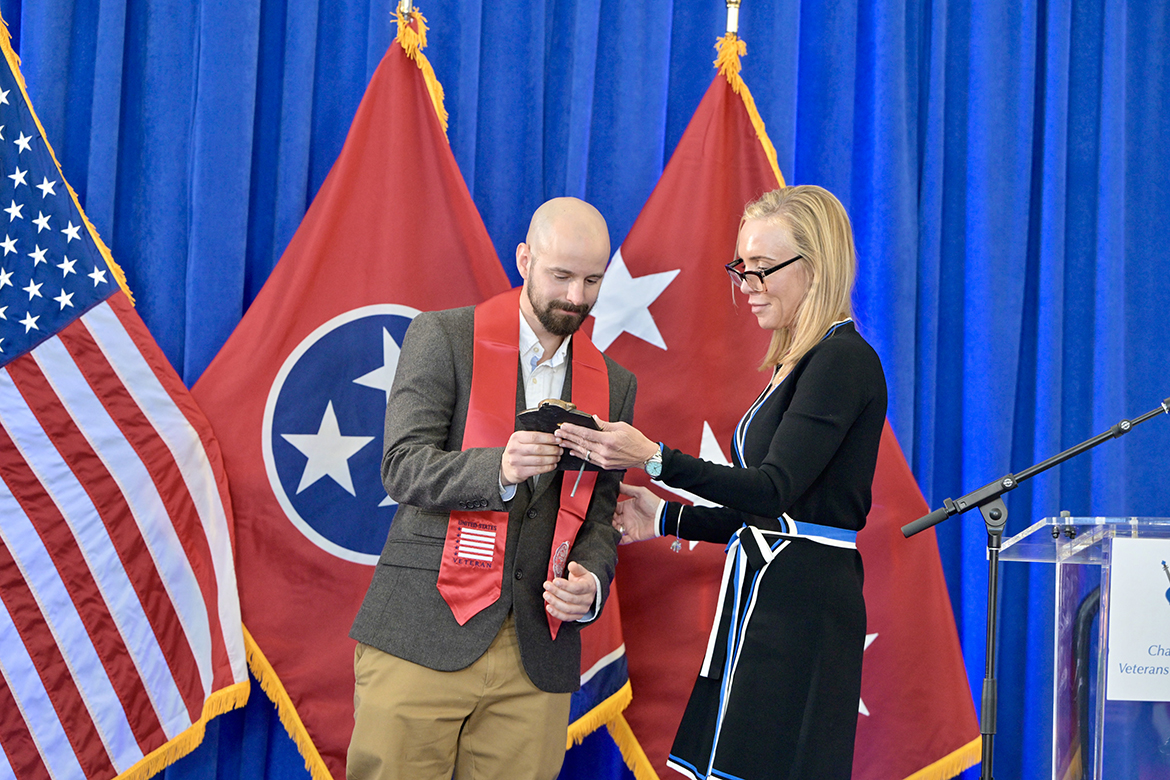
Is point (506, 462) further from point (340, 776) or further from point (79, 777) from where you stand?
point (79, 777)

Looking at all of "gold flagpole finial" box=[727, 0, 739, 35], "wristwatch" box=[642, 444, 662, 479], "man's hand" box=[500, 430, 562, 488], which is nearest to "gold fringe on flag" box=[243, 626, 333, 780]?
"man's hand" box=[500, 430, 562, 488]

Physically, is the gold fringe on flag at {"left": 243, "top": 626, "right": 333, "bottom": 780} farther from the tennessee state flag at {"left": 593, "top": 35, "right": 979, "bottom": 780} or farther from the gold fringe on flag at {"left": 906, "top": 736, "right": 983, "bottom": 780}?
the gold fringe on flag at {"left": 906, "top": 736, "right": 983, "bottom": 780}

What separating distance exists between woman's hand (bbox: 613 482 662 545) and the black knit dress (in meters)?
0.38

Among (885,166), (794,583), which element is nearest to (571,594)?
(794,583)

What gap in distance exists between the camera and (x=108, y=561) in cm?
213

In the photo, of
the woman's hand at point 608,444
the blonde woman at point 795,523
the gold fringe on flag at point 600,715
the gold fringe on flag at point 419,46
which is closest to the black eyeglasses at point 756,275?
the blonde woman at point 795,523

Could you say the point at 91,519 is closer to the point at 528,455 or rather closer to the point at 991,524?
the point at 528,455

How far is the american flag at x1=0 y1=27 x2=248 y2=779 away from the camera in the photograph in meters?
2.05

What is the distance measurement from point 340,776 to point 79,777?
0.60 m

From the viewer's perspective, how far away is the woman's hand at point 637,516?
212cm

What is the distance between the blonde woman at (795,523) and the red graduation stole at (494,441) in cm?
25

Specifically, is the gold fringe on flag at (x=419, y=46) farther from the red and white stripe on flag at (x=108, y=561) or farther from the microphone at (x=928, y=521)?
the microphone at (x=928, y=521)

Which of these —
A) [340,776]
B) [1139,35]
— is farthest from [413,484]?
[1139,35]

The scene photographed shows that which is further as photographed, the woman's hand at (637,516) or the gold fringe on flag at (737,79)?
the gold fringe on flag at (737,79)
